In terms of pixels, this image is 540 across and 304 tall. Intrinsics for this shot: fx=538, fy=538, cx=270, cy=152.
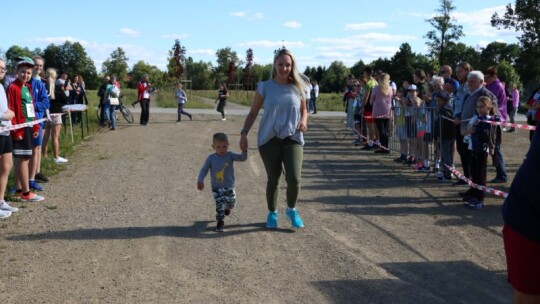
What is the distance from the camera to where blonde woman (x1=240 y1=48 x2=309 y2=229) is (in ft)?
19.6

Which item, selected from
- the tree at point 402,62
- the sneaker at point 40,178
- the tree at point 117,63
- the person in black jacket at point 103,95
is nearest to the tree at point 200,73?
the tree at point 117,63

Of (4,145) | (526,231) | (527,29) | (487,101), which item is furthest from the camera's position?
(527,29)

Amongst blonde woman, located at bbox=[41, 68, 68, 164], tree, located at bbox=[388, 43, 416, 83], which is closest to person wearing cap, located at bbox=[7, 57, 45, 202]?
blonde woman, located at bbox=[41, 68, 68, 164]

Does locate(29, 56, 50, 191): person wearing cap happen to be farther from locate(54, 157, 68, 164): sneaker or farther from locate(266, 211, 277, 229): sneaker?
locate(266, 211, 277, 229): sneaker

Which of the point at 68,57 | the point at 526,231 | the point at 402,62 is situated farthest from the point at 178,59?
the point at 68,57

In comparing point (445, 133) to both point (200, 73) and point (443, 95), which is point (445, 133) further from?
point (200, 73)

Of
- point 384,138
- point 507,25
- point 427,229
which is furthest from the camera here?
point 507,25

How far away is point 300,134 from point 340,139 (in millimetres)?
10703

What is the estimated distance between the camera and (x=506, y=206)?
256cm

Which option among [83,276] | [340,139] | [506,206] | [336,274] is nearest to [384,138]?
[340,139]

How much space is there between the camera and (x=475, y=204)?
297 inches

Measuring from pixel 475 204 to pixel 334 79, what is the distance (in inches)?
2605

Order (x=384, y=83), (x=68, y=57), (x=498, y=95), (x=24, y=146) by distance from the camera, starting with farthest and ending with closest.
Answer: (x=68, y=57) → (x=384, y=83) → (x=498, y=95) → (x=24, y=146)

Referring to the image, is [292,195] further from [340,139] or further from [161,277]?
[340,139]
